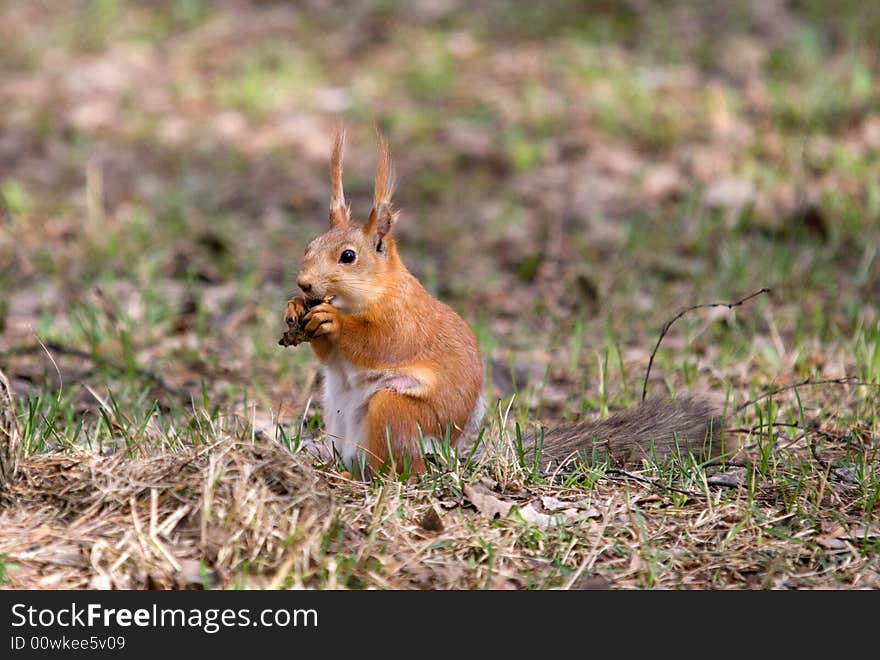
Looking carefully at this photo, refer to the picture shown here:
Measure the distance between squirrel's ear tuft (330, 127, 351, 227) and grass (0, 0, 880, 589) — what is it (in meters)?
0.59

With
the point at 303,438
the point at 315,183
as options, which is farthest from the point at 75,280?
the point at 303,438

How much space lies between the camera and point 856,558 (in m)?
2.81

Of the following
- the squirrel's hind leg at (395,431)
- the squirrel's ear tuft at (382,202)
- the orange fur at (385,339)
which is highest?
the squirrel's ear tuft at (382,202)

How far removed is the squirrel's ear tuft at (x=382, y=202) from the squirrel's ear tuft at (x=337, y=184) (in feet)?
0.33

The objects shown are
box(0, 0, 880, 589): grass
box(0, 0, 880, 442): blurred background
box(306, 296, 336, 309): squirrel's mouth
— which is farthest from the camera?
box(0, 0, 880, 442): blurred background

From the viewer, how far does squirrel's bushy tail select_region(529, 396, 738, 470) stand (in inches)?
129

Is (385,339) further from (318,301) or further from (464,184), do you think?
(464,184)

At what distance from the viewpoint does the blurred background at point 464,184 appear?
15.6 ft

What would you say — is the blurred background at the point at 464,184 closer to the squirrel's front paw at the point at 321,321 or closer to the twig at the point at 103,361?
the twig at the point at 103,361

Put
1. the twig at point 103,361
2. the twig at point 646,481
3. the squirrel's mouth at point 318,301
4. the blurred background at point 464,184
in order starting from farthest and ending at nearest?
the blurred background at point 464,184
the twig at point 103,361
the squirrel's mouth at point 318,301
the twig at point 646,481

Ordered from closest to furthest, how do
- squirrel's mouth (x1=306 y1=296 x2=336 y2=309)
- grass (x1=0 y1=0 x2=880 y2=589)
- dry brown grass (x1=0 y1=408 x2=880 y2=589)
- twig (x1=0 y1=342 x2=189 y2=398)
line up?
dry brown grass (x1=0 y1=408 x2=880 y2=589), grass (x1=0 y1=0 x2=880 y2=589), squirrel's mouth (x1=306 y1=296 x2=336 y2=309), twig (x1=0 y1=342 x2=189 y2=398)

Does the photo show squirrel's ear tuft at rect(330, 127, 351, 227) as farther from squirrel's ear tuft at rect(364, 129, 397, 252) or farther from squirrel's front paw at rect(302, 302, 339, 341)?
squirrel's front paw at rect(302, 302, 339, 341)

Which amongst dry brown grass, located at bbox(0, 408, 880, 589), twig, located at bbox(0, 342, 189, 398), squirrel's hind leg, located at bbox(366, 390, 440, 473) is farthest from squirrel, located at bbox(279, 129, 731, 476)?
twig, located at bbox(0, 342, 189, 398)

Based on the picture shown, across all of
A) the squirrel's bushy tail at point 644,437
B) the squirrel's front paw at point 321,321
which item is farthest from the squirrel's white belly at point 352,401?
the squirrel's bushy tail at point 644,437
